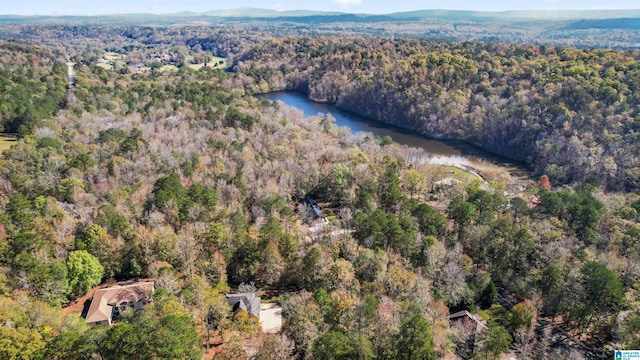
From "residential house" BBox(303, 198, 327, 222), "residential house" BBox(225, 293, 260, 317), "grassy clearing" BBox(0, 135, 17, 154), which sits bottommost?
"residential house" BBox(303, 198, 327, 222)

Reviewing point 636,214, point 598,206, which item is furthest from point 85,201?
point 636,214

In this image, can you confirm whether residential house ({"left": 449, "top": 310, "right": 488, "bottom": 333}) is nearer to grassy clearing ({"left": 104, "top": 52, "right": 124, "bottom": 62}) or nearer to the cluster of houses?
the cluster of houses

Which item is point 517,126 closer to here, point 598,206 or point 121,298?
point 598,206

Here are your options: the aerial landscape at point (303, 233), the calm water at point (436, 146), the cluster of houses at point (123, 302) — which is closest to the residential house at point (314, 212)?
the aerial landscape at point (303, 233)

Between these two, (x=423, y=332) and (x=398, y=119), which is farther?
(x=398, y=119)

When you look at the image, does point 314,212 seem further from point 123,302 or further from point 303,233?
point 123,302

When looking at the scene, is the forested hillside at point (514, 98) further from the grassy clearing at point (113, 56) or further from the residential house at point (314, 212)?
the grassy clearing at point (113, 56)
